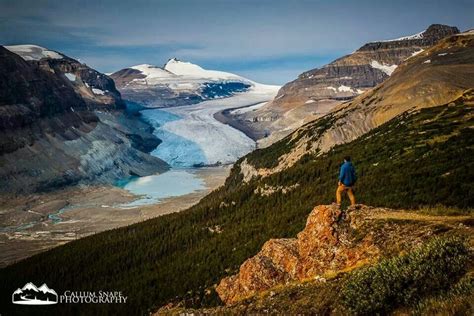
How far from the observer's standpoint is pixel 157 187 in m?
178

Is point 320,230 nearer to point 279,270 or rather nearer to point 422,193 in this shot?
point 279,270

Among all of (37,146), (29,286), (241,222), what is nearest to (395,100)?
(241,222)

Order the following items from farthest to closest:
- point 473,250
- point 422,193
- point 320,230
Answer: point 422,193 → point 320,230 → point 473,250

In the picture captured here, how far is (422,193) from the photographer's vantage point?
141 ft

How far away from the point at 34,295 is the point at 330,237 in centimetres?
5372

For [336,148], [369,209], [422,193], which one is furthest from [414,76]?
[369,209]

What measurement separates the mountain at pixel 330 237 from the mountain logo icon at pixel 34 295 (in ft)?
5.32

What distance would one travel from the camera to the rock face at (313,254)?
2286 centimetres

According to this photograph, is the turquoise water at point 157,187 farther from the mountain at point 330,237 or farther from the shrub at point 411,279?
the shrub at point 411,279

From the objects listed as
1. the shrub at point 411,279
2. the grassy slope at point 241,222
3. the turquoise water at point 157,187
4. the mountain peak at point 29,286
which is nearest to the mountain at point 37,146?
the turquoise water at point 157,187

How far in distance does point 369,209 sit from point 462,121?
53.3 meters

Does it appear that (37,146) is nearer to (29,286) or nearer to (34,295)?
(29,286)

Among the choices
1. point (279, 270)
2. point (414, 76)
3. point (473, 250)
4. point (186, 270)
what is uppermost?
point (414, 76)

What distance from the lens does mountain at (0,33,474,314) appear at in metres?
14.5
